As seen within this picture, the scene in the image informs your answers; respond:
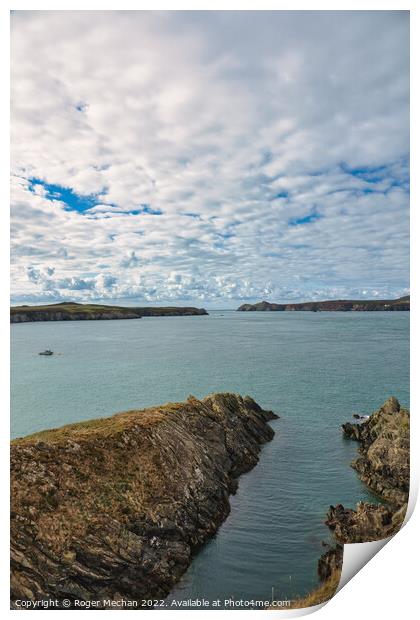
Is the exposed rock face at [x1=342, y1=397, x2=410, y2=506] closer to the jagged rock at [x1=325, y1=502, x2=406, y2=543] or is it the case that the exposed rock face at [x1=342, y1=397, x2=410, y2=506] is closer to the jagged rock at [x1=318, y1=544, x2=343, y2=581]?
the jagged rock at [x1=325, y1=502, x2=406, y2=543]

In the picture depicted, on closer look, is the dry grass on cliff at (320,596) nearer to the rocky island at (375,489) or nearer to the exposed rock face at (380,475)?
the rocky island at (375,489)

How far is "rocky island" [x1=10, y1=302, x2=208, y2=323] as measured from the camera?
92.7 m

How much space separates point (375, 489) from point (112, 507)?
666 inches

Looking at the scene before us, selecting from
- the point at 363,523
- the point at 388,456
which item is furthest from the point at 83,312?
the point at 363,523

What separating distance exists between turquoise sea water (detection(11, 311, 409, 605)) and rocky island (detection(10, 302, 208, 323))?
1283 centimetres

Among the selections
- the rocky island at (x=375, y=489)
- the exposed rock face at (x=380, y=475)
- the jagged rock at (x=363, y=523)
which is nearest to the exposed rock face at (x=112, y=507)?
the jagged rock at (x=363, y=523)

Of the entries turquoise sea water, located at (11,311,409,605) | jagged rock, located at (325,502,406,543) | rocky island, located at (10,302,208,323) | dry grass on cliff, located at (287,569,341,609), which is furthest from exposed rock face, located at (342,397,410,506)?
rocky island, located at (10,302,208,323)

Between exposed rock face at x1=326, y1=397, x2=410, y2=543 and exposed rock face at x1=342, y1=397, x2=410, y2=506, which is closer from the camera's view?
exposed rock face at x1=326, y1=397, x2=410, y2=543

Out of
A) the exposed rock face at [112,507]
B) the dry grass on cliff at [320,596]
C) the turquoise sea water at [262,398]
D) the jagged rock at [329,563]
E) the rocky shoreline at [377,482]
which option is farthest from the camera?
the turquoise sea water at [262,398]

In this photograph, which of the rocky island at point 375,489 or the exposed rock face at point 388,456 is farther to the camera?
the exposed rock face at point 388,456

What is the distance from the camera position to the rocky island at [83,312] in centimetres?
9274

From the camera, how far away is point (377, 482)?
24.5 m

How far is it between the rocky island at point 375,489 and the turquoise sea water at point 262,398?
90 centimetres
